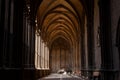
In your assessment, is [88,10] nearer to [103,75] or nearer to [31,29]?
[31,29]

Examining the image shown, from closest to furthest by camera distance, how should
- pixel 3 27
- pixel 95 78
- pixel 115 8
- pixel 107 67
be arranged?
pixel 3 27 < pixel 115 8 < pixel 107 67 < pixel 95 78

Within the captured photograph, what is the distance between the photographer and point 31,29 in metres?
22.9

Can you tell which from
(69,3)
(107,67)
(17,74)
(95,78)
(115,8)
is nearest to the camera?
(17,74)

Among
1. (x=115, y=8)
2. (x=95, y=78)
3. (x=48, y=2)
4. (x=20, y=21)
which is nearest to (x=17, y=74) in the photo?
(x=20, y=21)

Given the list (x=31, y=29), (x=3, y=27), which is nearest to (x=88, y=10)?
(x=31, y=29)

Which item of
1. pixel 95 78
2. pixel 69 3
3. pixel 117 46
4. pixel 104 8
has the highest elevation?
pixel 69 3

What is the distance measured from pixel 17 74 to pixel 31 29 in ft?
31.8

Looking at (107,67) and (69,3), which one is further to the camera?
(69,3)

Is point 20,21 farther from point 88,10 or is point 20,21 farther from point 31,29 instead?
point 88,10

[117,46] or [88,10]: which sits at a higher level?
[88,10]

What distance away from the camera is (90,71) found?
22.1m

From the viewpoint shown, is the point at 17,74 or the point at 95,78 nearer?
the point at 17,74

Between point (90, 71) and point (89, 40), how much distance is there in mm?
2718

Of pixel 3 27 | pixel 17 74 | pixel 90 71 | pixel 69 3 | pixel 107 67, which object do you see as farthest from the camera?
pixel 69 3
